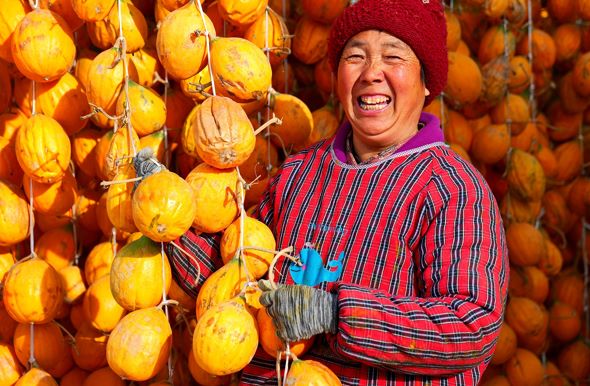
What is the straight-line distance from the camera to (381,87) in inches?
95.0

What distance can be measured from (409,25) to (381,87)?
197 mm

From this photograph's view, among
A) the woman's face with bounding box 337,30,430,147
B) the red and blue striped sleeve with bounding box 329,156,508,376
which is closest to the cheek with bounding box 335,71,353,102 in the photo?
the woman's face with bounding box 337,30,430,147

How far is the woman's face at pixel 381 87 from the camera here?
7.91 feet

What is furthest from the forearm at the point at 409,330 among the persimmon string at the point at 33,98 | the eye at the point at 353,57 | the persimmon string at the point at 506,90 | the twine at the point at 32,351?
the persimmon string at the point at 506,90

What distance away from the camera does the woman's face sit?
2.41m

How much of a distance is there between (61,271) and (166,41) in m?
1.15

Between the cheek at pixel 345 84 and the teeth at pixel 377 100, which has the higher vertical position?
the cheek at pixel 345 84

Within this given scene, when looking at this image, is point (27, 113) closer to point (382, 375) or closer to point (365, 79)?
point (365, 79)

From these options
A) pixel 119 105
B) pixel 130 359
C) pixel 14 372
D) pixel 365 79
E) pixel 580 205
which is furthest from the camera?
pixel 580 205

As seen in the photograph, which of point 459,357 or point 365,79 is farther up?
point 365,79

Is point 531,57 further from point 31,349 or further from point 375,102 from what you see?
point 31,349

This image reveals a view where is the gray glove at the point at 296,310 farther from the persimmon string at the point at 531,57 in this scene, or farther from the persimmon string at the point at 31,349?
the persimmon string at the point at 531,57

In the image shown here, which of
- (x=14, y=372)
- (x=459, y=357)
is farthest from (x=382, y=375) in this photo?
(x=14, y=372)

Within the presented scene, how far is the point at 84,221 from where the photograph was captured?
3.09 metres
